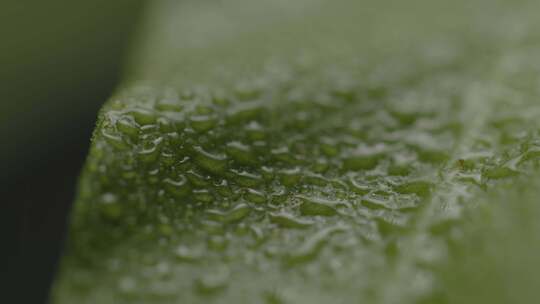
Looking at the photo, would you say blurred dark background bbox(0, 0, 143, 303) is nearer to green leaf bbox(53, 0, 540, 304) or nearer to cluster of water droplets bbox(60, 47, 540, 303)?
green leaf bbox(53, 0, 540, 304)

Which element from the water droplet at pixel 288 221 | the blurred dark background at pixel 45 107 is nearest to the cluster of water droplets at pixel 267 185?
the water droplet at pixel 288 221

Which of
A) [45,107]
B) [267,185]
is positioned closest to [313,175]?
[267,185]

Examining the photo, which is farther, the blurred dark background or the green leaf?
the blurred dark background

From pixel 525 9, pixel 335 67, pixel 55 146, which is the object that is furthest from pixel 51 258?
pixel 525 9

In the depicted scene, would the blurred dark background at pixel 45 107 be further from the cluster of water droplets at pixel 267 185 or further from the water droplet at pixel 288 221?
the water droplet at pixel 288 221

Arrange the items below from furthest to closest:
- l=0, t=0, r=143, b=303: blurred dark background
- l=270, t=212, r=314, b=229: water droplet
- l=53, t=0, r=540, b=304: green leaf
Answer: l=0, t=0, r=143, b=303: blurred dark background, l=270, t=212, r=314, b=229: water droplet, l=53, t=0, r=540, b=304: green leaf

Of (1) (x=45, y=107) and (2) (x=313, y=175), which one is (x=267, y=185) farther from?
(1) (x=45, y=107)

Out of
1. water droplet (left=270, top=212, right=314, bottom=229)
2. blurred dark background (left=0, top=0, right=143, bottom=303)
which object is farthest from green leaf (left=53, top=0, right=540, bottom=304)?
blurred dark background (left=0, top=0, right=143, bottom=303)

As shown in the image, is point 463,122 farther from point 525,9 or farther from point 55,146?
point 55,146
